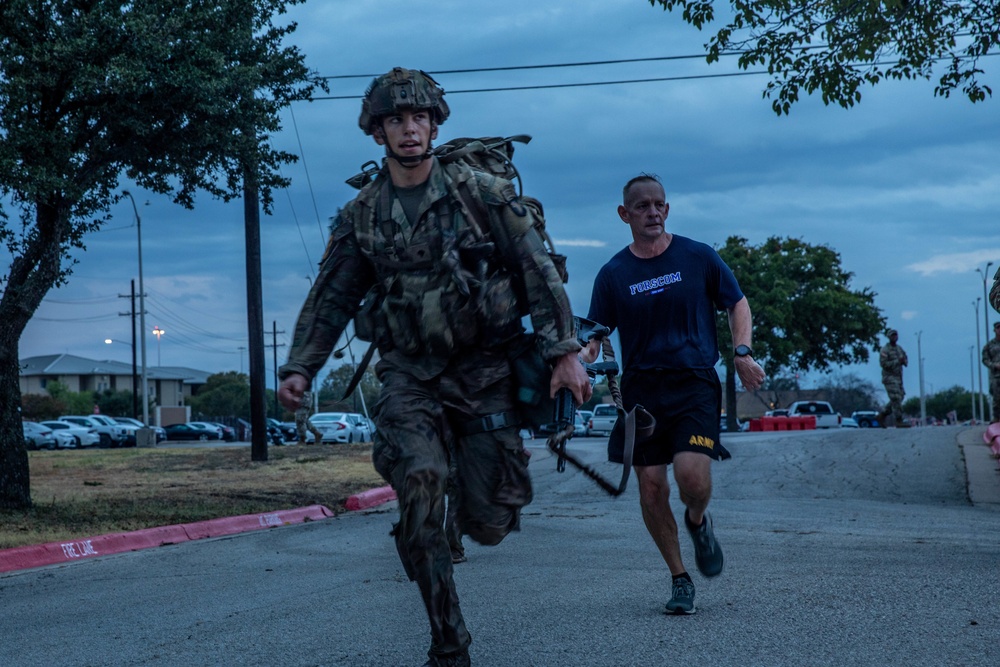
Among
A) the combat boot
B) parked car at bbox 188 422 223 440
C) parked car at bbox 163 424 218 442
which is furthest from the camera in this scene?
Result: parked car at bbox 188 422 223 440

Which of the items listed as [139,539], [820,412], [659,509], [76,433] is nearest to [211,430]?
[76,433]

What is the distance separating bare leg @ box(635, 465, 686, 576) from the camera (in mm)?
5625

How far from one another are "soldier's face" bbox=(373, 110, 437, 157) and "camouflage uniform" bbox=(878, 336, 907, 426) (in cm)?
2325

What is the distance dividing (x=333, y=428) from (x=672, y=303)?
146ft

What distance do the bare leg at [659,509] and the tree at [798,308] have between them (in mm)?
43655

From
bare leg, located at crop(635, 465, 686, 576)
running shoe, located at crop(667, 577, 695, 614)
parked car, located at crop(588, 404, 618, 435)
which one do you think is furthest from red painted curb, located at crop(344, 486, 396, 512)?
parked car, located at crop(588, 404, 618, 435)

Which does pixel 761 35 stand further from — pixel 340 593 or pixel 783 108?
pixel 340 593

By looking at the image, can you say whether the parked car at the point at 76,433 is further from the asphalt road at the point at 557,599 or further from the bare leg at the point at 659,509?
the bare leg at the point at 659,509

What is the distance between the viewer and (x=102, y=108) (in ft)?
39.2

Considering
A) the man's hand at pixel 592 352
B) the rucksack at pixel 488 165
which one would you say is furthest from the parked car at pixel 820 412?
the rucksack at pixel 488 165

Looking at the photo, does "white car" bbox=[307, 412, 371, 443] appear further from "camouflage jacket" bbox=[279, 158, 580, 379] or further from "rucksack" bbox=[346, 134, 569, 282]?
"camouflage jacket" bbox=[279, 158, 580, 379]

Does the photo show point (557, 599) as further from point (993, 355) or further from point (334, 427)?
point (334, 427)

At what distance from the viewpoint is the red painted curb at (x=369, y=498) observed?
14062mm

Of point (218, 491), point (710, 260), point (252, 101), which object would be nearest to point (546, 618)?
point (710, 260)
